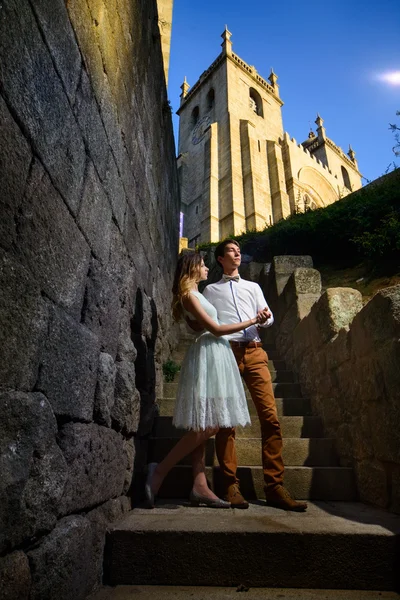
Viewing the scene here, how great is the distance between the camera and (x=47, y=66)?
135 cm

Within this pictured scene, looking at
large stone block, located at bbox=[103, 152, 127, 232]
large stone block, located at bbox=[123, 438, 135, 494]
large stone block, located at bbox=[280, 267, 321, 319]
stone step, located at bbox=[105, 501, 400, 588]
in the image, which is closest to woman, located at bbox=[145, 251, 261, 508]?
large stone block, located at bbox=[123, 438, 135, 494]

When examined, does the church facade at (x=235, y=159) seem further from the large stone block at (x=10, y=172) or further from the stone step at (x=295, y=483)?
the large stone block at (x=10, y=172)

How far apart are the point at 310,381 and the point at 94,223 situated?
3.08 meters

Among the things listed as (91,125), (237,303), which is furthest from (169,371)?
(91,125)

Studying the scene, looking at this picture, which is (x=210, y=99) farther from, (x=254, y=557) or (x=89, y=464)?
(x=254, y=557)

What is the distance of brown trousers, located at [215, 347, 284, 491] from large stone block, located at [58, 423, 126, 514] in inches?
30.7

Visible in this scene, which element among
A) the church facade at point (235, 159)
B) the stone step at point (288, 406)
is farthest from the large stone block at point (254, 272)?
the church facade at point (235, 159)

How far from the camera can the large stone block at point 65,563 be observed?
117 centimetres

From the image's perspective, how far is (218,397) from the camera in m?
2.31

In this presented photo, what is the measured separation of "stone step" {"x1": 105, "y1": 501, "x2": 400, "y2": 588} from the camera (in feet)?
5.67

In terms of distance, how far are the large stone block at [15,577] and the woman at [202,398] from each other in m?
1.27

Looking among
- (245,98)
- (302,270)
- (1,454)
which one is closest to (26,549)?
(1,454)

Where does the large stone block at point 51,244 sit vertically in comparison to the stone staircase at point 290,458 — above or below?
above

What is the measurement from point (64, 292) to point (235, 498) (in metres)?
1.86
